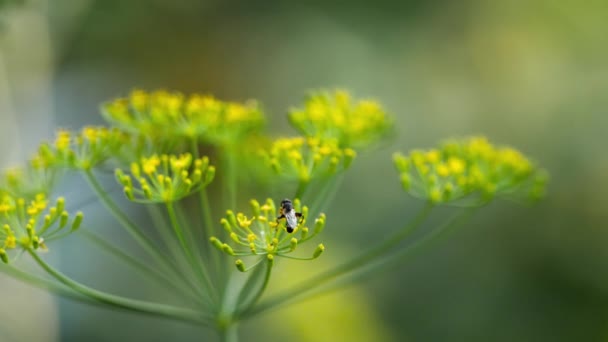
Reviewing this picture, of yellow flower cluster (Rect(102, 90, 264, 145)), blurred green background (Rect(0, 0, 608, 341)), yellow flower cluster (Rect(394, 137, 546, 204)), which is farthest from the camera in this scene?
blurred green background (Rect(0, 0, 608, 341))

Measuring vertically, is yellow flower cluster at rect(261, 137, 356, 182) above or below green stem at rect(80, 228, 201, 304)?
above

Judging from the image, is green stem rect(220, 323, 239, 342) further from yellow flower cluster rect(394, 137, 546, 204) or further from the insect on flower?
yellow flower cluster rect(394, 137, 546, 204)

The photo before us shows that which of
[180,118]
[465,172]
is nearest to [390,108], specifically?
[465,172]

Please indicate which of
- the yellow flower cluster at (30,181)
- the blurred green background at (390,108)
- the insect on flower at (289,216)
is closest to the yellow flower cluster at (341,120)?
the insect on flower at (289,216)

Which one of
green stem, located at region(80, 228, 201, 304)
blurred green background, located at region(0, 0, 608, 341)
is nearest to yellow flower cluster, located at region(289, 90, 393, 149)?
green stem, located at region(80, 228, 201, 304)

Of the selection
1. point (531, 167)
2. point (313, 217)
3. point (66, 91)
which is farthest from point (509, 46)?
point (313, 217)

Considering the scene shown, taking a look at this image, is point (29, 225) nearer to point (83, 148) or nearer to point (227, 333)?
point (83, 148)

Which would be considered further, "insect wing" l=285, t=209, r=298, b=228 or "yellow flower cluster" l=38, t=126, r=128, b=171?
"yellow flower cluster" l=38, t=126, r=128, b=171
